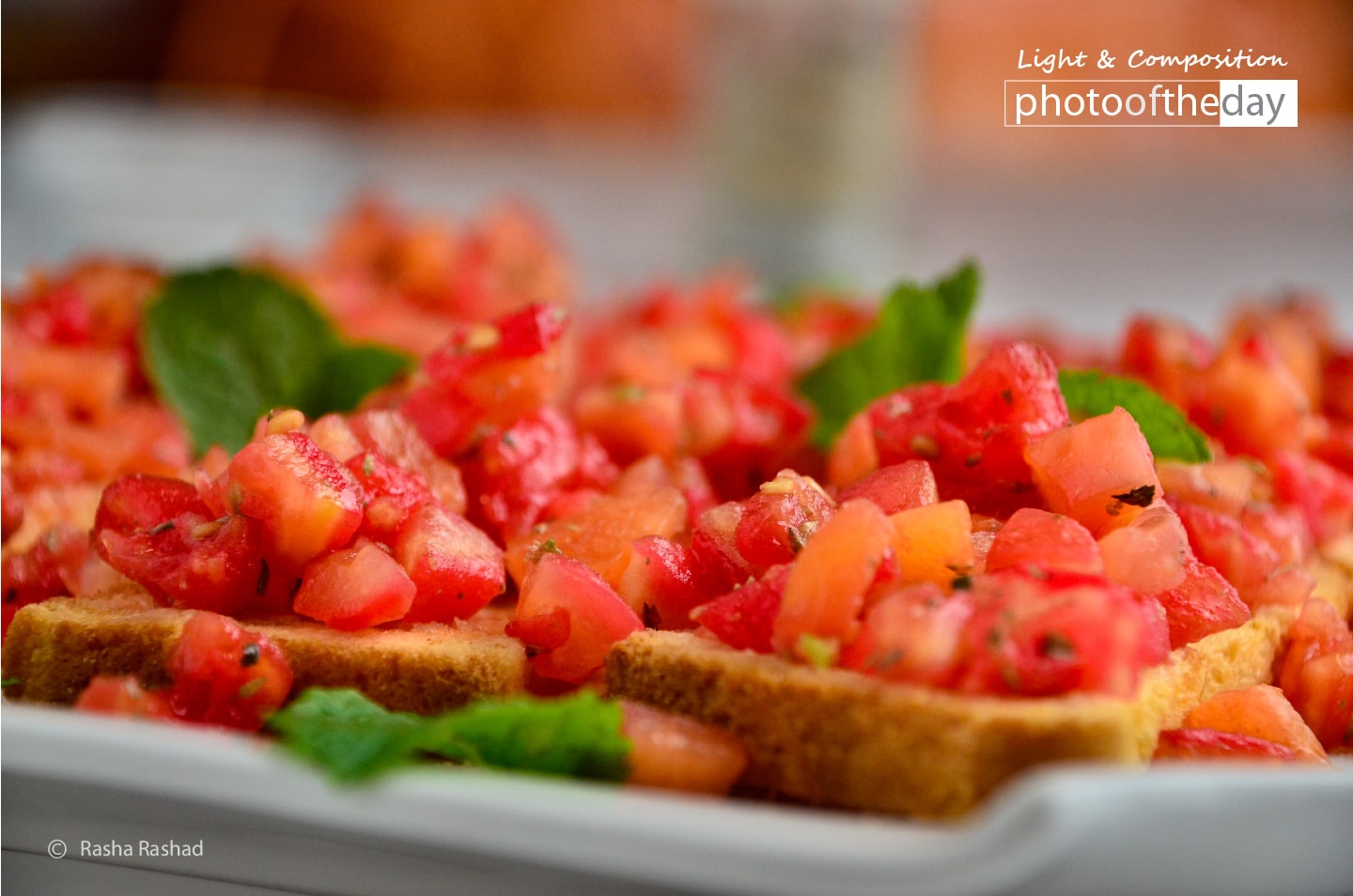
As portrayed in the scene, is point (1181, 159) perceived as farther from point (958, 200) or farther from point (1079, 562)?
point (1079, 562)

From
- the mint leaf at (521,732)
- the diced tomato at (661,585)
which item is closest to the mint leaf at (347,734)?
the mint leaf at (521,732)

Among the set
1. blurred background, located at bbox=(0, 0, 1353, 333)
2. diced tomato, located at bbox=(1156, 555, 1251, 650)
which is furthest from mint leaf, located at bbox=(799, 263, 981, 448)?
blurred background, located at bbox=(0, 0, 1353, 333)

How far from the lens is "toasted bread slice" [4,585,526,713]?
153 cm

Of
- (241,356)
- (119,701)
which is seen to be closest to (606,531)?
(119,701)

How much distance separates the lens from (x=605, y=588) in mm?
1571

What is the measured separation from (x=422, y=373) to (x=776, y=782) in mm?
893

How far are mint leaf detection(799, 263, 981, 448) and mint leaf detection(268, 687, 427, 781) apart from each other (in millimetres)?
1154

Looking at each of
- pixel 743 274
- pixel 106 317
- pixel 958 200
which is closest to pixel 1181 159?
pixel 958 200

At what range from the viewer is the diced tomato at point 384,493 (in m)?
1.63

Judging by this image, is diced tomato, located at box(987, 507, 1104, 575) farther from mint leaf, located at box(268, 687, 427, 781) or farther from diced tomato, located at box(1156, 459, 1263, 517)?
mint leaf, located at box(268, 687, 427, 781)

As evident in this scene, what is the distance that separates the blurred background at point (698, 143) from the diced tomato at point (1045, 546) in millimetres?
3912

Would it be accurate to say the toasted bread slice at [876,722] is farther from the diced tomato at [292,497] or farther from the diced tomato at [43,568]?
the diced tomato at [43,568]

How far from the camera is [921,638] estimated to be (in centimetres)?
131

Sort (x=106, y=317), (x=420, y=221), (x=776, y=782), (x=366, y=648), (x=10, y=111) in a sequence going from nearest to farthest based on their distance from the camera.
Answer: (x=776, y=782)
(x=366, y=648)
(x=106, y=317)
(x=420, y=221)
(x=10, y=111)
